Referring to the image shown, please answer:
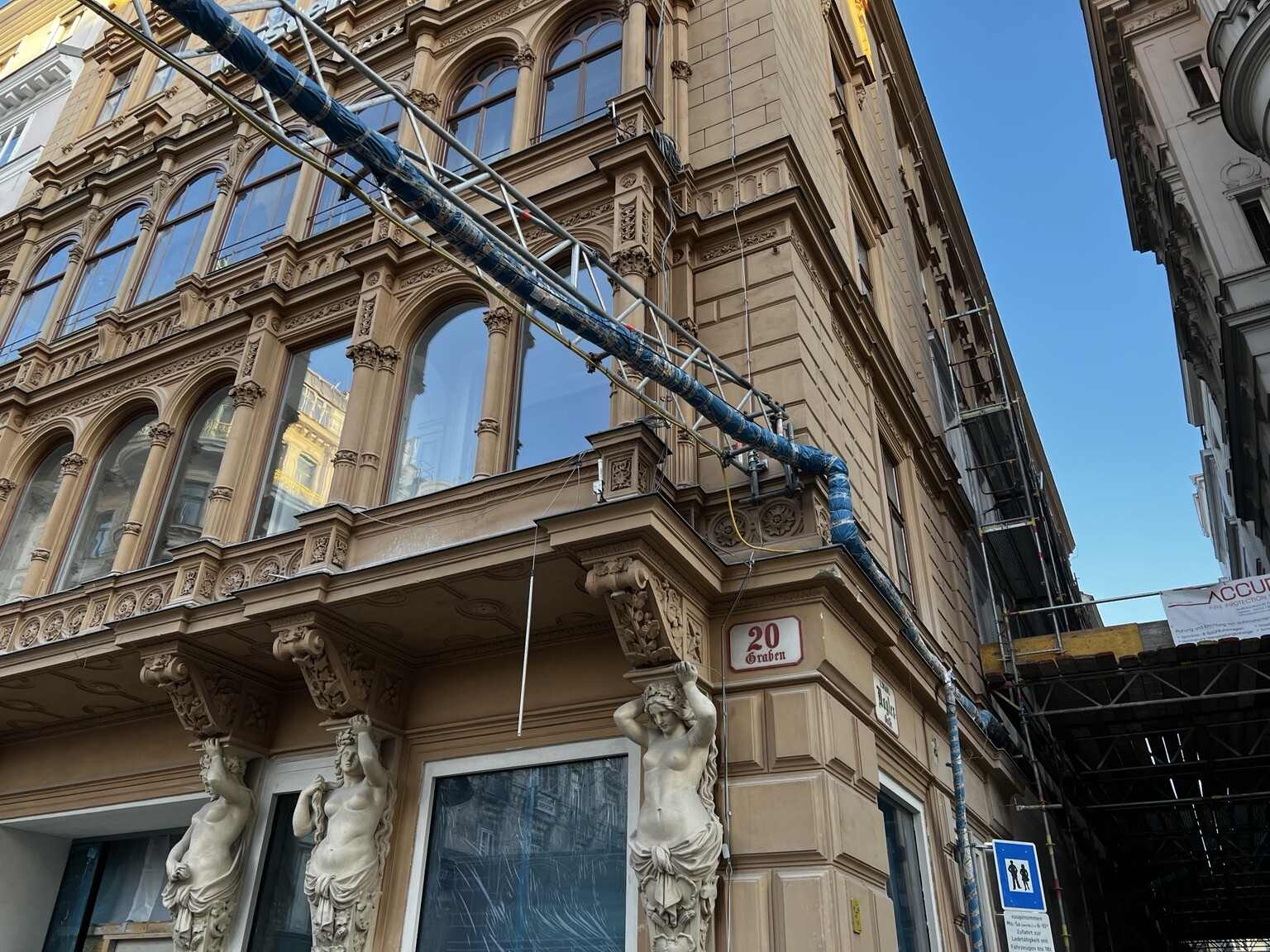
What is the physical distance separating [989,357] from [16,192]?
2500cm

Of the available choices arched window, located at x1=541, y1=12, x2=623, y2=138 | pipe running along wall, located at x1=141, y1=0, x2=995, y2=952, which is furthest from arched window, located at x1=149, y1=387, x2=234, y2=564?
pipe running along wall, located at x1=141, y1=0, x2=995, y2=952

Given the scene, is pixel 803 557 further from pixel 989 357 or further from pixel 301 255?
pixel 989 357

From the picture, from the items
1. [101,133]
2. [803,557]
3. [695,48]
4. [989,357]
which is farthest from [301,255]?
[989,357]

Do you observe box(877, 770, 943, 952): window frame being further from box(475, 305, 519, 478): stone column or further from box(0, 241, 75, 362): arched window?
box(0, 241, 75, 362): arched window

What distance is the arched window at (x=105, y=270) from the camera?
53.5 feet

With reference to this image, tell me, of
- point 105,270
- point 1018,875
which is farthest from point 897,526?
point 105,270

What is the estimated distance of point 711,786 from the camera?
7.55 meters

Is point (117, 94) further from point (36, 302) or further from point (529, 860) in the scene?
point (529, 860)

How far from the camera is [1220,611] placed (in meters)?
15.1

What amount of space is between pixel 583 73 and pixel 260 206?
609 cm

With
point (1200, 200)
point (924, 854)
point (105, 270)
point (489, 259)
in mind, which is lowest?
point (924, 854)

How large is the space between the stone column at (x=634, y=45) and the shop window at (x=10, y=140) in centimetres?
1989

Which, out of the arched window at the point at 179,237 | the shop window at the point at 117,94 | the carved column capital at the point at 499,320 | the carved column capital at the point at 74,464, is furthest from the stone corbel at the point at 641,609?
the shop window at the point at 117,94

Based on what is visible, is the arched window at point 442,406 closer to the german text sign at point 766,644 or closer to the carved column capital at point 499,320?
the carved column capital at point 499,320
